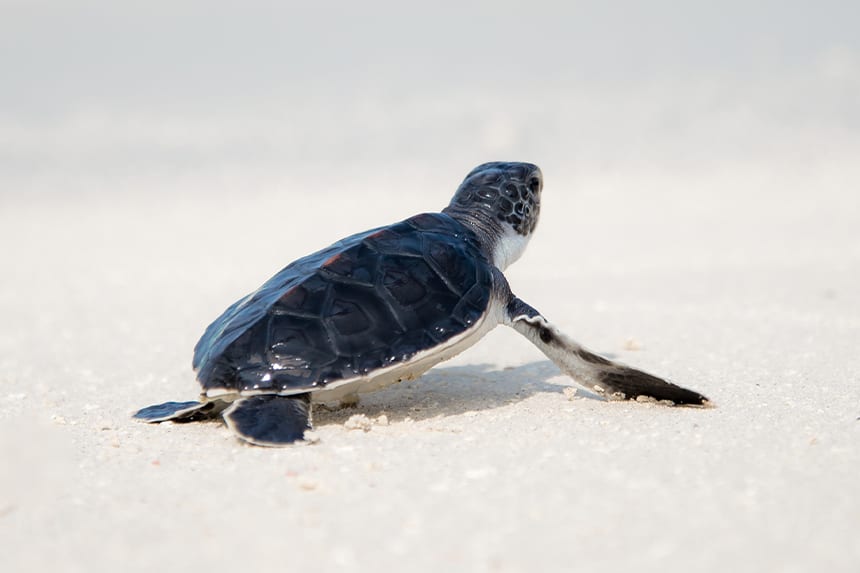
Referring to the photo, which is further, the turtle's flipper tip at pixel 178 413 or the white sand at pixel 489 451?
the turtle's flipper tip at pixel 178 413

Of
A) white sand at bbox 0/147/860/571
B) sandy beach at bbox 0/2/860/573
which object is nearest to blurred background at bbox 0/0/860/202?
sandy beach at bbox 0/2/860/573

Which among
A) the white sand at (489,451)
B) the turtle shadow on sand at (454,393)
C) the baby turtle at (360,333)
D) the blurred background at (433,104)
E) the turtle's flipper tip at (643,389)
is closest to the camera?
the white sand at (489,451)

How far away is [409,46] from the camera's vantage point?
2567cm

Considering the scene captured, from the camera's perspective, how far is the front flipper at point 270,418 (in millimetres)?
3438

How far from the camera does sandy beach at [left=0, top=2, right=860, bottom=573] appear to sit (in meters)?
2.48

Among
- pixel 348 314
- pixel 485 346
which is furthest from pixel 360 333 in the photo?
pixel 485 346

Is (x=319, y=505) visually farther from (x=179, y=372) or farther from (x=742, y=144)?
(x=742, y=144)

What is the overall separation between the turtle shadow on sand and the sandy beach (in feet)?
0.10

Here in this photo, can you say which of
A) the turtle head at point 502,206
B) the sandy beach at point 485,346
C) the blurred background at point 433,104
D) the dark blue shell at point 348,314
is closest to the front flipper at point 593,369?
the sandy beach at point 485,346

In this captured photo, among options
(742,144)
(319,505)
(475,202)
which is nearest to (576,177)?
(742,144)

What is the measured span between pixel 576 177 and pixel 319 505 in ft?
45.6

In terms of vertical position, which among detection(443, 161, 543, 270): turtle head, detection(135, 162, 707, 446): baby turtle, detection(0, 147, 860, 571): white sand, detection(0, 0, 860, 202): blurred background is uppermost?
detection(0, 0, 860, 202): blurred background

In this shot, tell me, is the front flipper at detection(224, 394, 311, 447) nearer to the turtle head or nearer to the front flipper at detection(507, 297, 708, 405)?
the front flipper at detection(507, 297, 708, 405)

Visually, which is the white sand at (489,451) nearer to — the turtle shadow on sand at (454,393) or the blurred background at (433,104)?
the turtle shadow on sand at (454,393)
